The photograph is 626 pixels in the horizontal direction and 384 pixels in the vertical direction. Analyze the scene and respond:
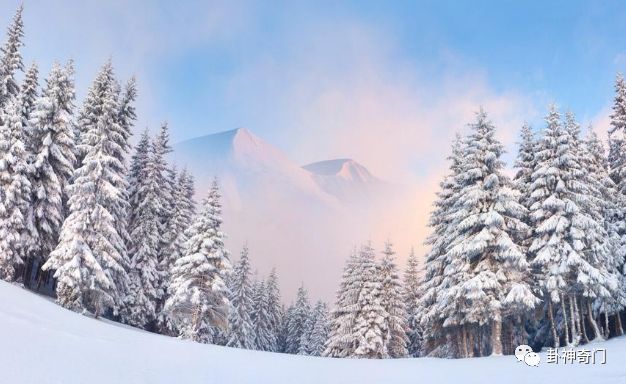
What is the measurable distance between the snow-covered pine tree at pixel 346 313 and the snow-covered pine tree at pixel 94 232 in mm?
18529

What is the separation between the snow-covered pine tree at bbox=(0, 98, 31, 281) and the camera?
26594 millimetres

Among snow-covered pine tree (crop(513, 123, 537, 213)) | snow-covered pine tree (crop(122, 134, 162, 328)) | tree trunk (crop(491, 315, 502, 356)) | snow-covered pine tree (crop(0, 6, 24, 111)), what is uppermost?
snow-covered pine tree (crop(0, 6, 24, 111))

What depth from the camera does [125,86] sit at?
34.2m

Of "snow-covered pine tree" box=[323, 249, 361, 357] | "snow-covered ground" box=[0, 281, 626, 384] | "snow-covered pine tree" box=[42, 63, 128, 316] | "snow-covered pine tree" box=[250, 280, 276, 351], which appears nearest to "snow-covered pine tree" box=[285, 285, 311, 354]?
"snow-covered pine tree" box=[250, 280, 276, 351]

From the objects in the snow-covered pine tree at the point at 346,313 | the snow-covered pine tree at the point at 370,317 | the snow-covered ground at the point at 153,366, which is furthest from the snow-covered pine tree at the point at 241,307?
the snow-covered ground at the point at 153,366

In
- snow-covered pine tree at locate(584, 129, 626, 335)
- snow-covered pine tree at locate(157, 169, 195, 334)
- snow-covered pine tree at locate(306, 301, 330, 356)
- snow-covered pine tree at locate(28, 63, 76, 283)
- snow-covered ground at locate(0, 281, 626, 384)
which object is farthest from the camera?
snow-covered pine tree at locate(306, 301, 330, 356)

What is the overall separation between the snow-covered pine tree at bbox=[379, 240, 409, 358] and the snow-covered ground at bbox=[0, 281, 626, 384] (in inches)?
823

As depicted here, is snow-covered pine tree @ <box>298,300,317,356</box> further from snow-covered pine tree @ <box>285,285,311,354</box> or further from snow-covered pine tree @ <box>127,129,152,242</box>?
snow-covered pine tree @ <box>127,129,152,242</box>

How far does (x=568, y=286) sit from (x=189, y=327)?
82.5 ft

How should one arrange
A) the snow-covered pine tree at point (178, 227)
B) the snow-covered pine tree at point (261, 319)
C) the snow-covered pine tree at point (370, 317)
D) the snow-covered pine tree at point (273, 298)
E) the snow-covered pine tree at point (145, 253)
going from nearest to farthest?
the snow-covered pine tree at point (145, 253), the snow-covered pine tree at point (370, 317), the snow-covered pine tree at point (178, 227), the snow-covered pine tree at point (261, 319), the snow-covered pine tree at point (273, 298)

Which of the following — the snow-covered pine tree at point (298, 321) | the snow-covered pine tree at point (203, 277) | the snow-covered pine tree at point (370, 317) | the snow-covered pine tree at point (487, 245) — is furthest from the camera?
the snow-covered pine tree at point (298, 321)

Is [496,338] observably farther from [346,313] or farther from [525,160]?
[346,313]

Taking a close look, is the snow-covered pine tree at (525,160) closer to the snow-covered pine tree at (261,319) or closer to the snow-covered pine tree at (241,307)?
the snow-covered pine tree at (241,307)

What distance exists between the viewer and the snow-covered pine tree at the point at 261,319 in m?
58.2
